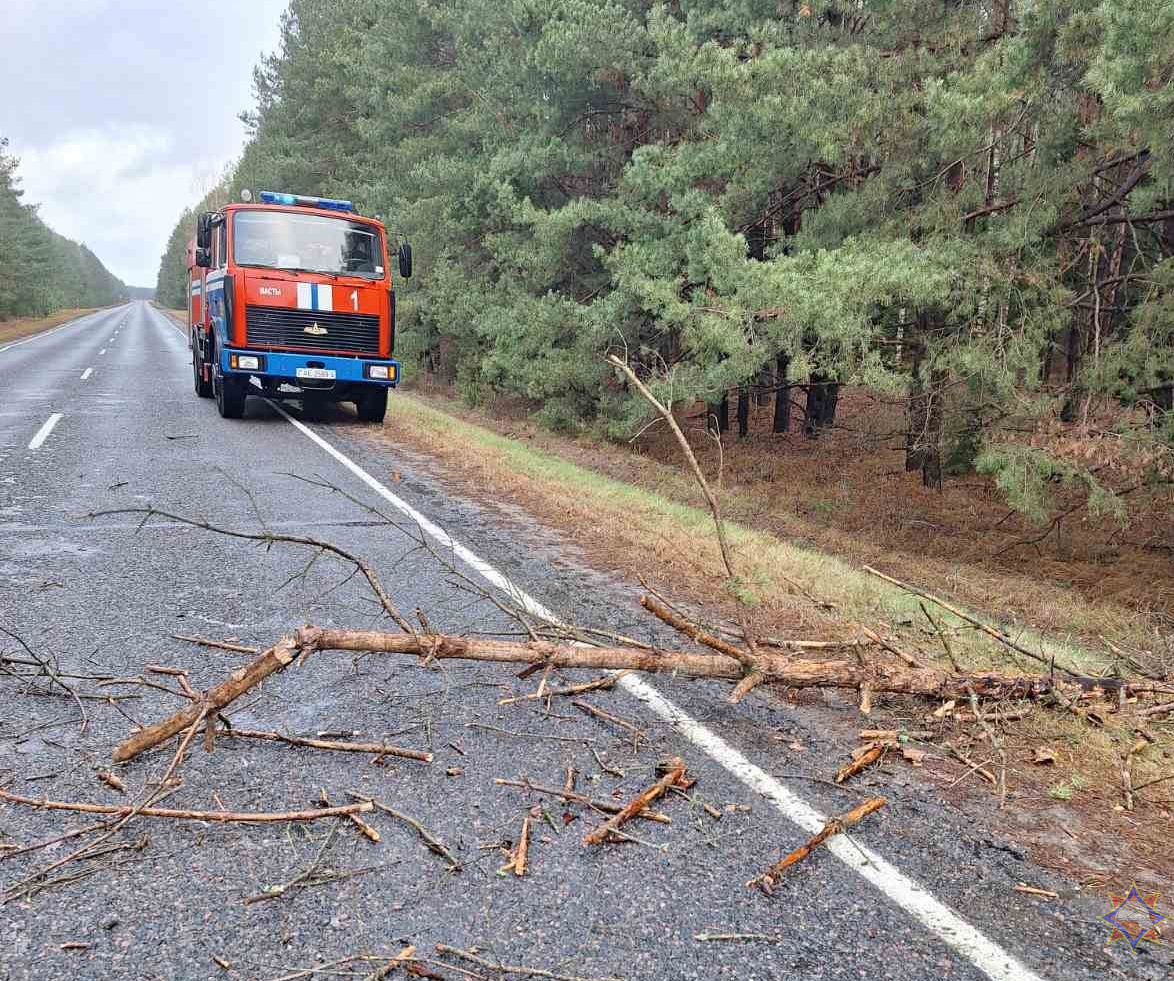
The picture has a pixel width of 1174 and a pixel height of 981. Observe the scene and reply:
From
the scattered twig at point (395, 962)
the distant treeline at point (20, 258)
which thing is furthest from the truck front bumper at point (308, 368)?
the distant treeline at point (20, 258)

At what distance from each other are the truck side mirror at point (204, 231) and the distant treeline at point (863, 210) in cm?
521

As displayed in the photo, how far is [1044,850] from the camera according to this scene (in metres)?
2.96

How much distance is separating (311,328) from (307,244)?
1.33 metres

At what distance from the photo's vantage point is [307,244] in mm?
12891

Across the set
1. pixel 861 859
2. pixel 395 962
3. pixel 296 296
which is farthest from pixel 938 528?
pixel 395 962

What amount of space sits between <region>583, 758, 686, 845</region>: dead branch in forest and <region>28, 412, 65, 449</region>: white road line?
10224 millimetres

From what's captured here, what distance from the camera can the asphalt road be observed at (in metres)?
2.36

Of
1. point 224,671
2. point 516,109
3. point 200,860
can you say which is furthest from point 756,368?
point 200,860

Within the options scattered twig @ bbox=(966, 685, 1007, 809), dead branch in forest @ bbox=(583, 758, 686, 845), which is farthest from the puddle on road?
scattered twig @ bbox=(966, 685, 1007, 809)

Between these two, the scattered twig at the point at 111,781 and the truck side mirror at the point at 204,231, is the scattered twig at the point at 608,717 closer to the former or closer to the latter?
the scattered twig at the point at 111,781

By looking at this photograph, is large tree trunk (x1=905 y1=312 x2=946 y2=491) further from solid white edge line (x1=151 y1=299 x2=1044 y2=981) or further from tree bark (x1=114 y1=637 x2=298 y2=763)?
tree bark (x1=114 y1=637 x2=298 y2=763)

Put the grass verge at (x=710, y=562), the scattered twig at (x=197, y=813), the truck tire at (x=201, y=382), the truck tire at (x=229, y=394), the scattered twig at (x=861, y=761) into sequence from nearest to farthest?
the scattered twig at (x=197, y=813)
the scattered twig at (x=861, y=761)
the grass verge at (x=710, y=562)
the truck tire at (x=229, y=394)
the truck tire at (x=201, y=382)

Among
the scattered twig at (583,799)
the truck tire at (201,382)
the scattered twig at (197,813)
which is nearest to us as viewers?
the scattered twig at (197,813)

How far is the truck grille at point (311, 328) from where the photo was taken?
12414mm
